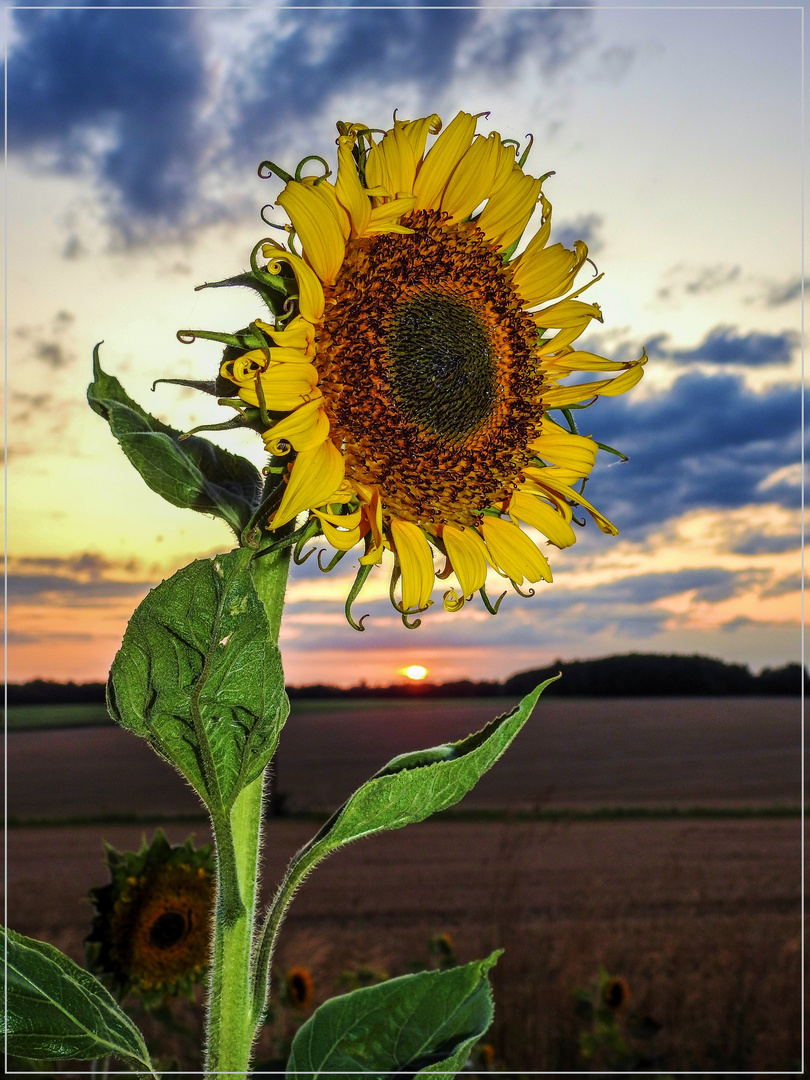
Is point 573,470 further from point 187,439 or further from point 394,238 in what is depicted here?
point 187,439

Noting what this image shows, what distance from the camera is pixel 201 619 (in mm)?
854

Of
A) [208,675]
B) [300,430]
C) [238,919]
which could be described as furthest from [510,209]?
[238,919]

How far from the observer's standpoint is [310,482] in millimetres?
911

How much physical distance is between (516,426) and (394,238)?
0.26 m

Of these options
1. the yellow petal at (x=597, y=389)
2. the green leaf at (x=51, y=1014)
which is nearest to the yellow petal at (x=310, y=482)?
the yellow petal at (x=597, y=389)

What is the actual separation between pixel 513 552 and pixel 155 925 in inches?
42.4

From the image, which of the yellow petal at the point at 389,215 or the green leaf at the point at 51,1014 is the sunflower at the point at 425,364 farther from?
the green leaf at the point at 51,1014

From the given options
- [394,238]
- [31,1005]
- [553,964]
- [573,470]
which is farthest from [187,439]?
[553,964]

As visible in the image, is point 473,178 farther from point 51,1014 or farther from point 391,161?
point 51,1014

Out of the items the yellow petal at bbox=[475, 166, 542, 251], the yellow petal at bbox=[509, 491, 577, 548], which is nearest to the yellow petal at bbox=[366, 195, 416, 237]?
the yellow petal at bbox=[475, 166, 542, 251]

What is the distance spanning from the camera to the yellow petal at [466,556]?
107cm

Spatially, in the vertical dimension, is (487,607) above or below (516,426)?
below

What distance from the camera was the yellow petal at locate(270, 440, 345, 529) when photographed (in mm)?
889

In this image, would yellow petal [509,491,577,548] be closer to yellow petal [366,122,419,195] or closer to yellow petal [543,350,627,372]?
yellow petal [543,350,627,372]
